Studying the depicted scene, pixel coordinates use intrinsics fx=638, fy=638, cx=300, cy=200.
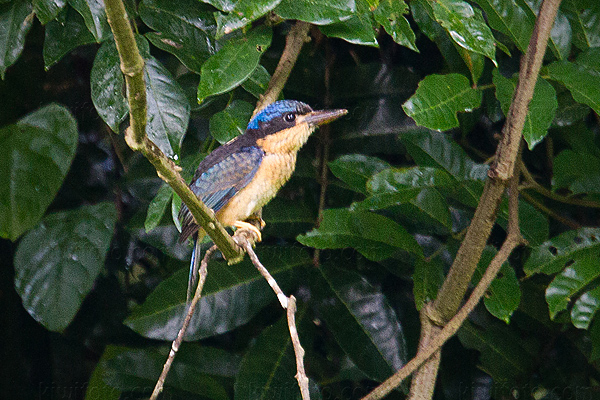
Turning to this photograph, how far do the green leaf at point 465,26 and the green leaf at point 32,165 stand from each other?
116cm

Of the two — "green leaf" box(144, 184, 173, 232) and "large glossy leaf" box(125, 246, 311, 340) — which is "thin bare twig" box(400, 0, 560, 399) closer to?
"large glossy leaf" box(125, 246, 311, 340)

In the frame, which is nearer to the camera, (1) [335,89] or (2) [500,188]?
(2) [500,188]

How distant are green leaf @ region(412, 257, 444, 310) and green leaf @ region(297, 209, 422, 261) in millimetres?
122

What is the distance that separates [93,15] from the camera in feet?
5.74

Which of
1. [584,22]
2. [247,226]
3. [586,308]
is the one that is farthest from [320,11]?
[586,308]


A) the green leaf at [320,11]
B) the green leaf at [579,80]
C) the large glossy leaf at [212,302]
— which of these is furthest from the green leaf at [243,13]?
the large glossy leaf at [212,302]

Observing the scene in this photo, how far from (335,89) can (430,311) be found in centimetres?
110

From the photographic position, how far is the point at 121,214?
115 inches

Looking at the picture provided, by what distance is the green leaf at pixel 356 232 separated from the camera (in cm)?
193

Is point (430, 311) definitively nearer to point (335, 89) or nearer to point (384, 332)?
point (384, 332)

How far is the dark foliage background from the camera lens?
5.90 ft

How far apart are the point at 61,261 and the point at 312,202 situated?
928mm

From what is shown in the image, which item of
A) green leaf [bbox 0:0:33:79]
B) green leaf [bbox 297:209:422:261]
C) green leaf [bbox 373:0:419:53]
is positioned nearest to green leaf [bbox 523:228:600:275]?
green leaf [bbox 297:209:422:261]

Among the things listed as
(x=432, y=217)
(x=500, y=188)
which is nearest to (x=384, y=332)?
(x=432, y=217)
